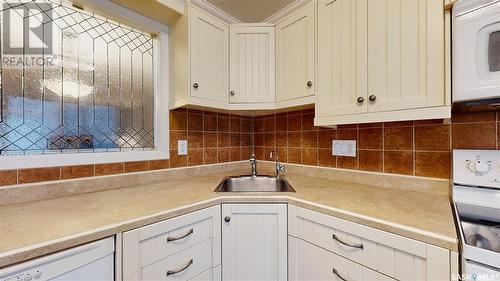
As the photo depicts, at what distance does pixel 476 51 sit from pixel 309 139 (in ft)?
3.42

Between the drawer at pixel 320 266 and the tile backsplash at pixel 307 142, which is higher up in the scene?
the tile backsplash at pixel 307 142

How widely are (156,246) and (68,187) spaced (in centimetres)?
68

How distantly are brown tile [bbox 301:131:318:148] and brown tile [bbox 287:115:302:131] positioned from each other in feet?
0.24

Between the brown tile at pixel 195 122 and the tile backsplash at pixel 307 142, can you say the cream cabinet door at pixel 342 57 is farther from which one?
the brown tile at pixel 195 122

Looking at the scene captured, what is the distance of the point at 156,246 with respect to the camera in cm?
89

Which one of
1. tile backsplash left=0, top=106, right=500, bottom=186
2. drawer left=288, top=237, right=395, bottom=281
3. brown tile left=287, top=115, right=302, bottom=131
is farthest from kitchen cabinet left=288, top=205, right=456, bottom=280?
brown tile left=287, top=115, right=302, bottom=131

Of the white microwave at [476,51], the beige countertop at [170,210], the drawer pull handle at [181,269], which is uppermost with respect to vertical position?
the white microwave at [476,51]

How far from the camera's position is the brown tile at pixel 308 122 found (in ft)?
5.54

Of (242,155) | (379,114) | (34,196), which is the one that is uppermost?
(379,114)

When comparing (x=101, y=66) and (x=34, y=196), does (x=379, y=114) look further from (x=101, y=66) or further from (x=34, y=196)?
(x=34, y=196)

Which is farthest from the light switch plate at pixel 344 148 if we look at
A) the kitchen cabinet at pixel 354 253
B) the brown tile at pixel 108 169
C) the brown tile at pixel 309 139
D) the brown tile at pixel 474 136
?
the brown tile at pixel 108 169

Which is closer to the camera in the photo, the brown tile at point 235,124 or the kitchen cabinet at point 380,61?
the kitchen cabinet at point 380,61

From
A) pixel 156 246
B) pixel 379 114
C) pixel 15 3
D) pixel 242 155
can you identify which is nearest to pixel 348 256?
pixel 379 114

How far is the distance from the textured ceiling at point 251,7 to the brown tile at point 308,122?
0.85 metres
